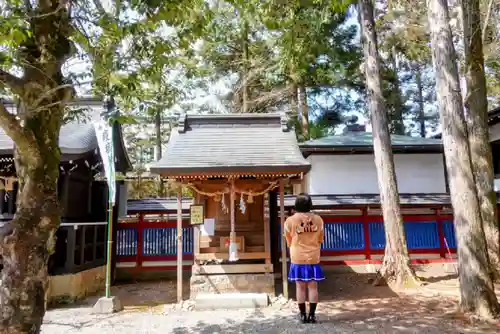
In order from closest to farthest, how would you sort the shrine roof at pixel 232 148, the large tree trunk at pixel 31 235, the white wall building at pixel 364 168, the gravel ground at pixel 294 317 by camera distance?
the large tree trunk at pixel 31 235
the gravel ground at pixel 294 317
the shrine roof at pixel 232 148
the white wall building at pixel 364 168

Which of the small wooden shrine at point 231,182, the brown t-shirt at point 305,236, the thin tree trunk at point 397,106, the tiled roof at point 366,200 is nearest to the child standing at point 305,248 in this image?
the brown t-shirt at point 305,236

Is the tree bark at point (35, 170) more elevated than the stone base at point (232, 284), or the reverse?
the tree bark at point (35, 170)

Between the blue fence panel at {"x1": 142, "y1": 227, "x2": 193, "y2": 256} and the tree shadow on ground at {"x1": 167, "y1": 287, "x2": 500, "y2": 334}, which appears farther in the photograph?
the blue fence panel at {"x1": 142, "y1": 227, "x2": 193, "y2": 256}

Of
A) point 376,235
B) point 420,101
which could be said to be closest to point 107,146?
point 376,235

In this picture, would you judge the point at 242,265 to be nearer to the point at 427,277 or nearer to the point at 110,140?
the point at 110,140

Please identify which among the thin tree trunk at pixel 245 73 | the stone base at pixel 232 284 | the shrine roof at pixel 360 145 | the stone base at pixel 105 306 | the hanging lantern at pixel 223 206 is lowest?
the stone base at pixel 105 306

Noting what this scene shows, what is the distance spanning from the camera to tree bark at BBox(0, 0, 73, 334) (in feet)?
10.1

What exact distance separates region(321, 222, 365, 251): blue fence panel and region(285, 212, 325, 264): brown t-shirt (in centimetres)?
552

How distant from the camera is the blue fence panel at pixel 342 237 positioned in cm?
1101

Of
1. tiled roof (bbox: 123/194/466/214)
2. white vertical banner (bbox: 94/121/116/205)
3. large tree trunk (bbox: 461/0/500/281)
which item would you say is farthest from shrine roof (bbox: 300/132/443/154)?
white vertical banner (bbox: 94/121/116/205)

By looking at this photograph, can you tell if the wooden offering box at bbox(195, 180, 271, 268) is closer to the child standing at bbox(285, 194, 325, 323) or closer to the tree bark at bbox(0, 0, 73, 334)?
the child standing at bbox(285, 194, 325, 323)

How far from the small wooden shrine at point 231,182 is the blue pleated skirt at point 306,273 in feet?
6.59

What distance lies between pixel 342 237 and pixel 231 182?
4.78 metres

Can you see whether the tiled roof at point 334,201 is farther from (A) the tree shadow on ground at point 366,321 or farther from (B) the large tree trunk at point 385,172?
(A) the tree shadow on ground at point 366,321
